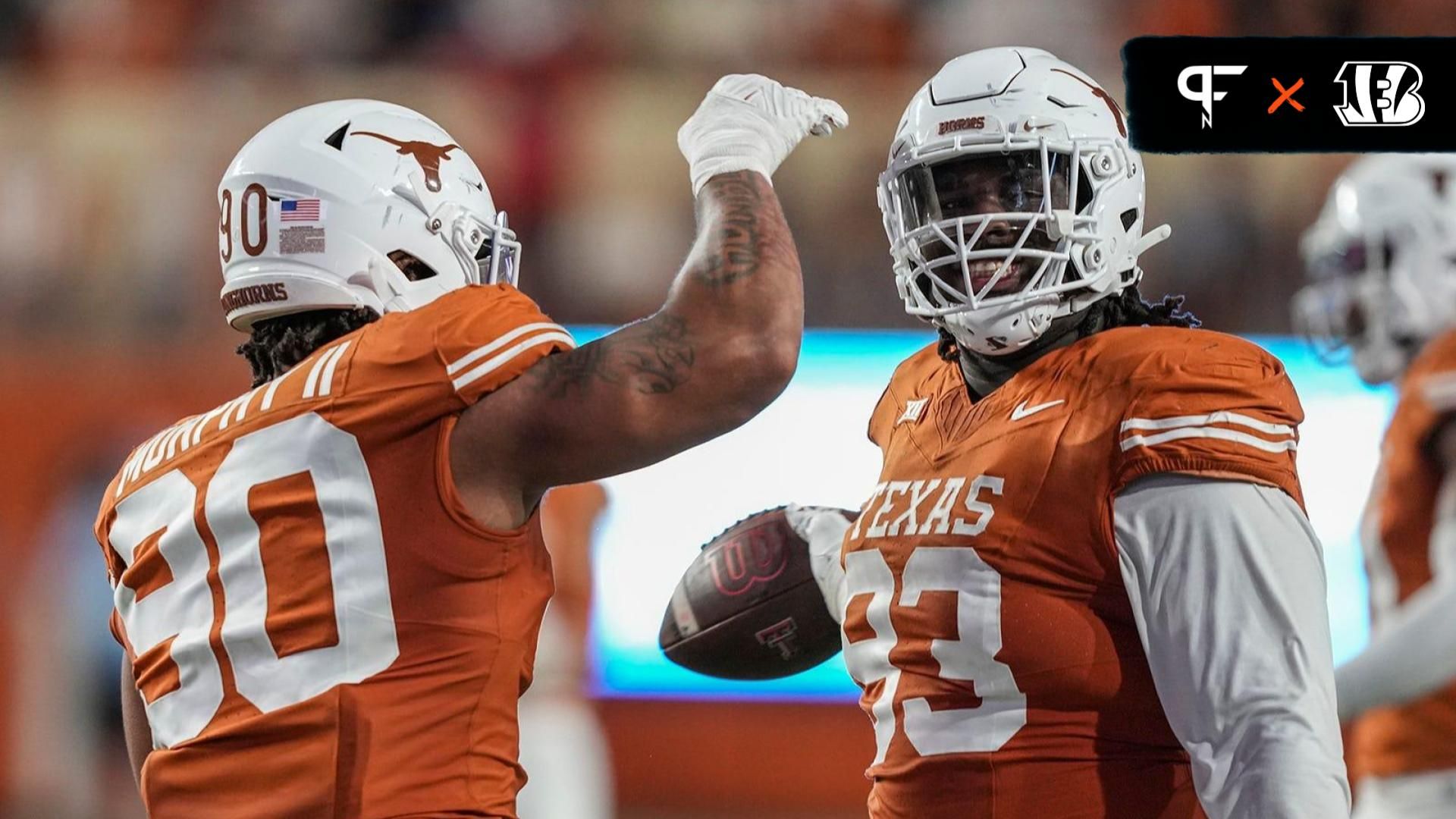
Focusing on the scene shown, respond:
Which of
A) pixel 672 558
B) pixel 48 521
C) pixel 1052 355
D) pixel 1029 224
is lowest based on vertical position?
pixel 672 558

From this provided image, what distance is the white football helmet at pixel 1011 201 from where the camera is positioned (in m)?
2.40

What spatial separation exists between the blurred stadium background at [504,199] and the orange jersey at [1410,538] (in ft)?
10.1

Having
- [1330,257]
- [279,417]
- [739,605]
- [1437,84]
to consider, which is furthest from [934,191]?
[1437,84]

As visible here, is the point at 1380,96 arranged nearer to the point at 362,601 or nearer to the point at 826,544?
the point at 826,544

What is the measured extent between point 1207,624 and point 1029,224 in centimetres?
65

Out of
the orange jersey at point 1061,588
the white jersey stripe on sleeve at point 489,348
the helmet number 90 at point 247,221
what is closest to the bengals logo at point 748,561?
the orange jersey at point 1061,588

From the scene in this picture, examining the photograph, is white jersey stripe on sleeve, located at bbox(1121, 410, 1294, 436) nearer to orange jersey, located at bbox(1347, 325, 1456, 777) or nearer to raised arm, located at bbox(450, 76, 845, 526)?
raised arm, located at bbox(450, 76, 845, 526)

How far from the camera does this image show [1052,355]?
7.78 ft

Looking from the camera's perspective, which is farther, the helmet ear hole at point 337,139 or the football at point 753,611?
the football at point 753,611

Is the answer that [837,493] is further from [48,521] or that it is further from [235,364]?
[48,521]

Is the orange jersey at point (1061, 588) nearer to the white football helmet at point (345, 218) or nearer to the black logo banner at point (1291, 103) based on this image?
the white football helmet at point (345, 218)

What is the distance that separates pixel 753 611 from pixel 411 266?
758 mm

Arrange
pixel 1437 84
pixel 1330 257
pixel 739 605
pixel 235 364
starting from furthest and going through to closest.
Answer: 1. pixel 235 364
2. pixel 1437 84
3. pixel 1330 257
4. pixel 739 605

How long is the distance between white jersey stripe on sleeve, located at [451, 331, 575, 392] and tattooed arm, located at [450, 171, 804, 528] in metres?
0.03
